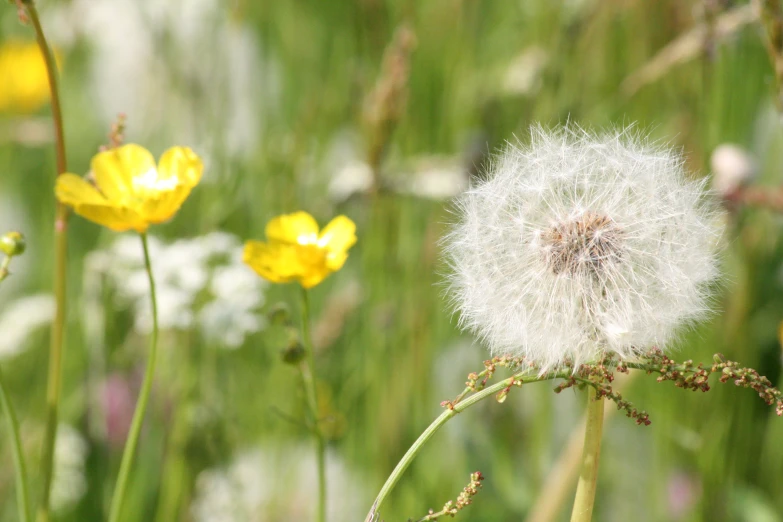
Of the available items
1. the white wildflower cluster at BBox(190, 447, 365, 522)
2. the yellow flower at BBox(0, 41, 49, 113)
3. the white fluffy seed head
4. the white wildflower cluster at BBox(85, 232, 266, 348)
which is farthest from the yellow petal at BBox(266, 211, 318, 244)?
the yellow flower at BBox(0, 41, 49, 113)

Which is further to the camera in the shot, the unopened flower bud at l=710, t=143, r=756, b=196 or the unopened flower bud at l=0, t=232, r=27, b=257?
the unopened flower bud at l=710, t=143, r=756, b=196

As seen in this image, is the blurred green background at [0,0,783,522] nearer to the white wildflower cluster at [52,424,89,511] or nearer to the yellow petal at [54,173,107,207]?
the white wildflower cluster at [52,424,89,511]

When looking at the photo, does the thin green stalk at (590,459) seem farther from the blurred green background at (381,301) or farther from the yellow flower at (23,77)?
the yellow flower at (23,77)

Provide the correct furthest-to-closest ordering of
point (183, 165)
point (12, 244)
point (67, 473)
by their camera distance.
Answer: point (67, 473) → point (183, 165) → point (12, 244)

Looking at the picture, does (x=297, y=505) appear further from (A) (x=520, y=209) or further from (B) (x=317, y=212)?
(A) (x=520, y=209)

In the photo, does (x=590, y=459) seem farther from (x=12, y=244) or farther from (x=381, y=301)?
(x=381, y=301)

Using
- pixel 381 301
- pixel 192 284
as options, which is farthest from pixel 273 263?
pixel 381 301
